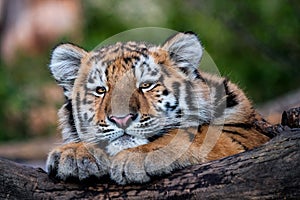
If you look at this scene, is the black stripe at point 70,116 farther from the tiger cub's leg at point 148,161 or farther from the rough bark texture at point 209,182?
the tiger cub's leg at point 148,161

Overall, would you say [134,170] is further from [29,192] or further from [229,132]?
[229,132]

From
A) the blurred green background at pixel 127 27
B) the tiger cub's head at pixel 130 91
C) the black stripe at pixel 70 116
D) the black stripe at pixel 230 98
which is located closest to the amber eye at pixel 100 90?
the tiger cub's head at pixel 130 91

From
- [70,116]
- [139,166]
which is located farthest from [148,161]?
[70,116]

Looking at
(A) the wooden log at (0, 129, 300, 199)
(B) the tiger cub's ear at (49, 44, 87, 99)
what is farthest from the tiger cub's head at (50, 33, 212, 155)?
(A) the wooden log at (0, 129, 300, 199)

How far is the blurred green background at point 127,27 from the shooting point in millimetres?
11711

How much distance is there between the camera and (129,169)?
3.72 metres

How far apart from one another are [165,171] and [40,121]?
8.32m

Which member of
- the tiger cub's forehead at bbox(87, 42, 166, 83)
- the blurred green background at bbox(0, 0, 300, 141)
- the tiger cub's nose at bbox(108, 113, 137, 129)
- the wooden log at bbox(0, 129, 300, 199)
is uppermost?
the blurred green background at bbox(0, 0, 300, 141)

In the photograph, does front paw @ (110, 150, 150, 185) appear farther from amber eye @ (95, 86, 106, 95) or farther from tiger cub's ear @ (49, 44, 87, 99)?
tiger cub's ear @ (49, 44, 87, 99)

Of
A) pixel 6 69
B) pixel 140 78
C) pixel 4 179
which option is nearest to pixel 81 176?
pixel 4 179

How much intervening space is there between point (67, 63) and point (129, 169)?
105 cm

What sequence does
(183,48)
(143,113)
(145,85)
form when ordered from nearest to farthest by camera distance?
(143,113) → (145,85) → (183,48)

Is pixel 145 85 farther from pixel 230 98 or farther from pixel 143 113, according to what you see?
pixel 230 98

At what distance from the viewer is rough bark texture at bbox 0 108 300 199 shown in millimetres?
3496
